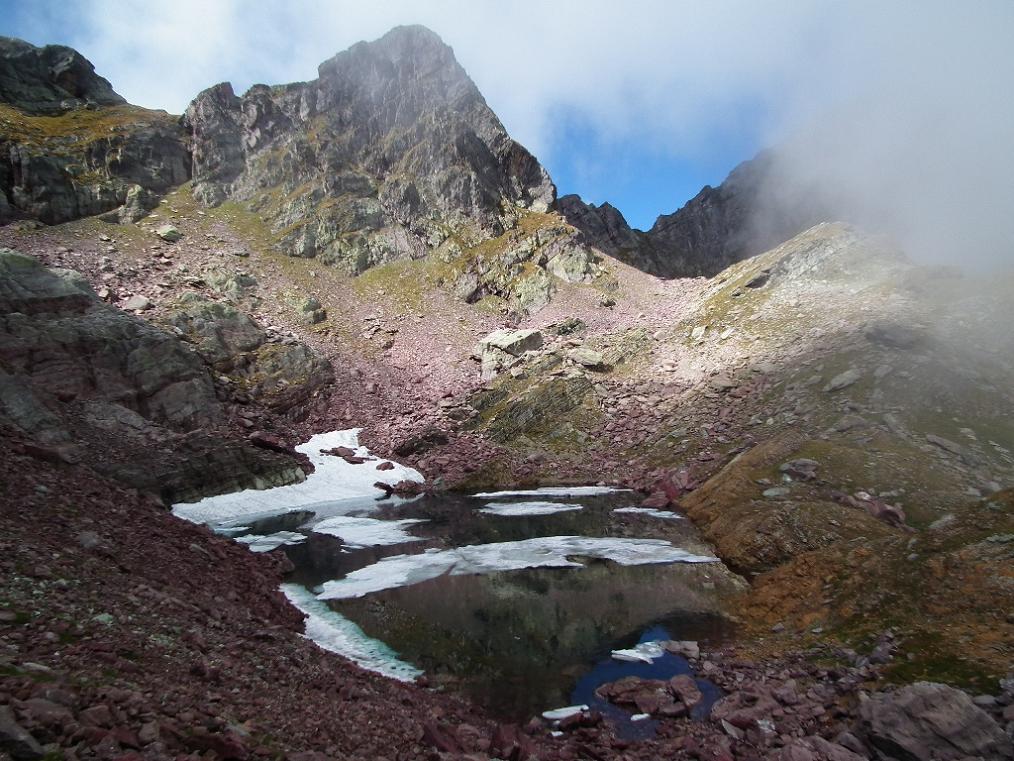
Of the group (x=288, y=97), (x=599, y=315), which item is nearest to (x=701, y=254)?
(x=599, y=315)

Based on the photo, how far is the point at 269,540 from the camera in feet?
85.7

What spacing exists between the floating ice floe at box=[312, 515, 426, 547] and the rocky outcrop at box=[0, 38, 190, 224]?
6642cm

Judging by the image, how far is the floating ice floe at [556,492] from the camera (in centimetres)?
3550

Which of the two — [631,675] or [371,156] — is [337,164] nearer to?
[371,156]

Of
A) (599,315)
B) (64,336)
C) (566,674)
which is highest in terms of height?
(599,315)

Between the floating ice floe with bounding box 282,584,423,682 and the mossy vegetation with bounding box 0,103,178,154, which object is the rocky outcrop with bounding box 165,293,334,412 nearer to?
the floating ice floe with bounding box 282,584,423,682

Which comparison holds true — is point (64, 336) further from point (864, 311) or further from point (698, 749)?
point (864, 311)

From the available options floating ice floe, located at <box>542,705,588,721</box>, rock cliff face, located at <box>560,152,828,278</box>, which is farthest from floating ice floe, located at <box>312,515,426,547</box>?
rock cliff face, located at <box>560,152,828,278</box>

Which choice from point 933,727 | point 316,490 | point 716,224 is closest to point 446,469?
point 316,490

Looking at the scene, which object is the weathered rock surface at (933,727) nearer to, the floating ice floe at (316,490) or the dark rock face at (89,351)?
the floating ice floe at (316,490)

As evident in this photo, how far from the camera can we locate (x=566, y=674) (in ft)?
43.2

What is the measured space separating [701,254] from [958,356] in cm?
15034

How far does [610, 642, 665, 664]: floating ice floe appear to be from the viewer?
1372 cm

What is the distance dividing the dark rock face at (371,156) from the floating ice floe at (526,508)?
191 ft
